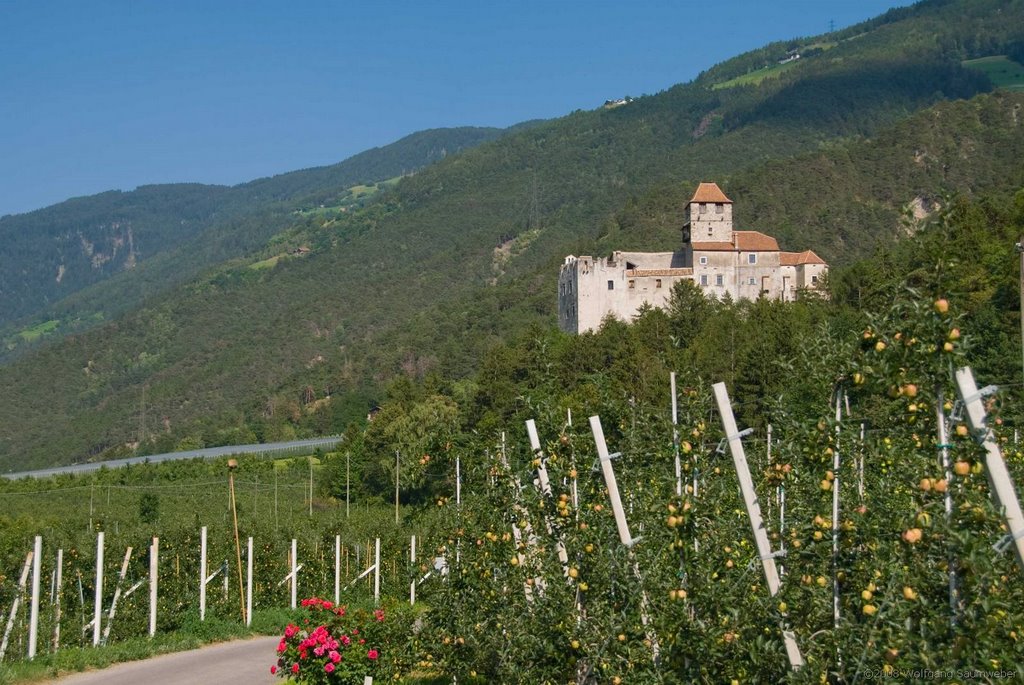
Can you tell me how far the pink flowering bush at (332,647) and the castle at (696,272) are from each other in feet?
228

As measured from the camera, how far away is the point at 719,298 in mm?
86250

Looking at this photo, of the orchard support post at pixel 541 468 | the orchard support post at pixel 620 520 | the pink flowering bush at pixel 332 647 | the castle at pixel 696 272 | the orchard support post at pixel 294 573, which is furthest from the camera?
the castle at pixel 696 272

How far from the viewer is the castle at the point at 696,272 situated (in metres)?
85.9

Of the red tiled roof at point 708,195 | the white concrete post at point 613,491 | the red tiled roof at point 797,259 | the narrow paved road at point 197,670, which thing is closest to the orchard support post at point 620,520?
the white concrete post at point 613,491

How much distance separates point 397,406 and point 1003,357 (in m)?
51.9

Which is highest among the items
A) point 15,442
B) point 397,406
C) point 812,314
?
point 812,314

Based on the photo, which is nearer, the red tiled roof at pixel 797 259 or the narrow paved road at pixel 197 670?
the narrow paved road at pixel 197 670

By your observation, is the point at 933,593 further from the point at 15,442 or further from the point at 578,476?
the point at 15,442

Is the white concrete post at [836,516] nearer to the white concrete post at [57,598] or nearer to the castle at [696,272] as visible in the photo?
the white concrete post at [57,598]

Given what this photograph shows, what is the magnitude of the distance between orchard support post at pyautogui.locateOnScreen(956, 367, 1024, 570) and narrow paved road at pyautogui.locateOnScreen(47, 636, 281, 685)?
1265 centimetres

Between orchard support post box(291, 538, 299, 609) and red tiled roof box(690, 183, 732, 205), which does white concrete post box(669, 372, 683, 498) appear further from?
red tiled roof box(690, 183, 732, 205)

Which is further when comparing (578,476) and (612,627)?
(578,476)

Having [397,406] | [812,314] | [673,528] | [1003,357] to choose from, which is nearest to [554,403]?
[673,528]

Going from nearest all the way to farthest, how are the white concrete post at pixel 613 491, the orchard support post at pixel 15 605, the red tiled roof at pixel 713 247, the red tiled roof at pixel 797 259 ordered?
1. the white concrete post at pixel 613 491
2. the orchard support post at pixel 15 605
3. the red tiled roof at pixel 713 247
4. the red tiled roof at pixel 797 259
